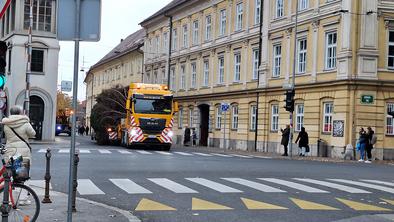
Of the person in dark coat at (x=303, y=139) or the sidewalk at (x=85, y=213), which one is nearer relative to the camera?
the sidewalk at (x=85, y=213)

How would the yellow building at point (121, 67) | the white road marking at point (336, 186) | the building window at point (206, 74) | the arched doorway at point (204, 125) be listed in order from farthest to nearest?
the yellow building at point (121, 67) → the arched doorway at point (204, 125) → the building window at point (206, 74) → the white road marking at point (336, 186)

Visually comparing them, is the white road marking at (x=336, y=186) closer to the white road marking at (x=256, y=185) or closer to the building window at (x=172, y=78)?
the white road marking at (x=256, y=185)

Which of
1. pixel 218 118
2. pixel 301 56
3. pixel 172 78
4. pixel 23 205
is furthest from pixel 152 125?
pixel 23 205

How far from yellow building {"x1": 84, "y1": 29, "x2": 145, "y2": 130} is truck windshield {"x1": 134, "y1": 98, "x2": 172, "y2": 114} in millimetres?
23241

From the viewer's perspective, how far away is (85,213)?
32.3 ft

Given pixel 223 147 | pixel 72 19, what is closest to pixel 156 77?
pixel 223 147

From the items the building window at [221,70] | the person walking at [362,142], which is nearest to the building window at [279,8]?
the building window at [221,70]

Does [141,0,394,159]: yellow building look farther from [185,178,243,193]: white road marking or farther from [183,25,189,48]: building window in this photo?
[185,178,243,193]: white road marking

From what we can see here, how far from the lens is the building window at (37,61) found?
42.5 metres

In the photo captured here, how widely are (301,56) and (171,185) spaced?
24.1 m

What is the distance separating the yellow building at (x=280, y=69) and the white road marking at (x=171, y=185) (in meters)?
18.5

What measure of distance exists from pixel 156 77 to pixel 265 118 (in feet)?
83.6

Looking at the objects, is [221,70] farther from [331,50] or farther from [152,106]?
[331,50]

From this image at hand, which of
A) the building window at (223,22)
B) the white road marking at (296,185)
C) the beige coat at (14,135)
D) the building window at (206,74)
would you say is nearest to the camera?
the beige coat at (14,135)
